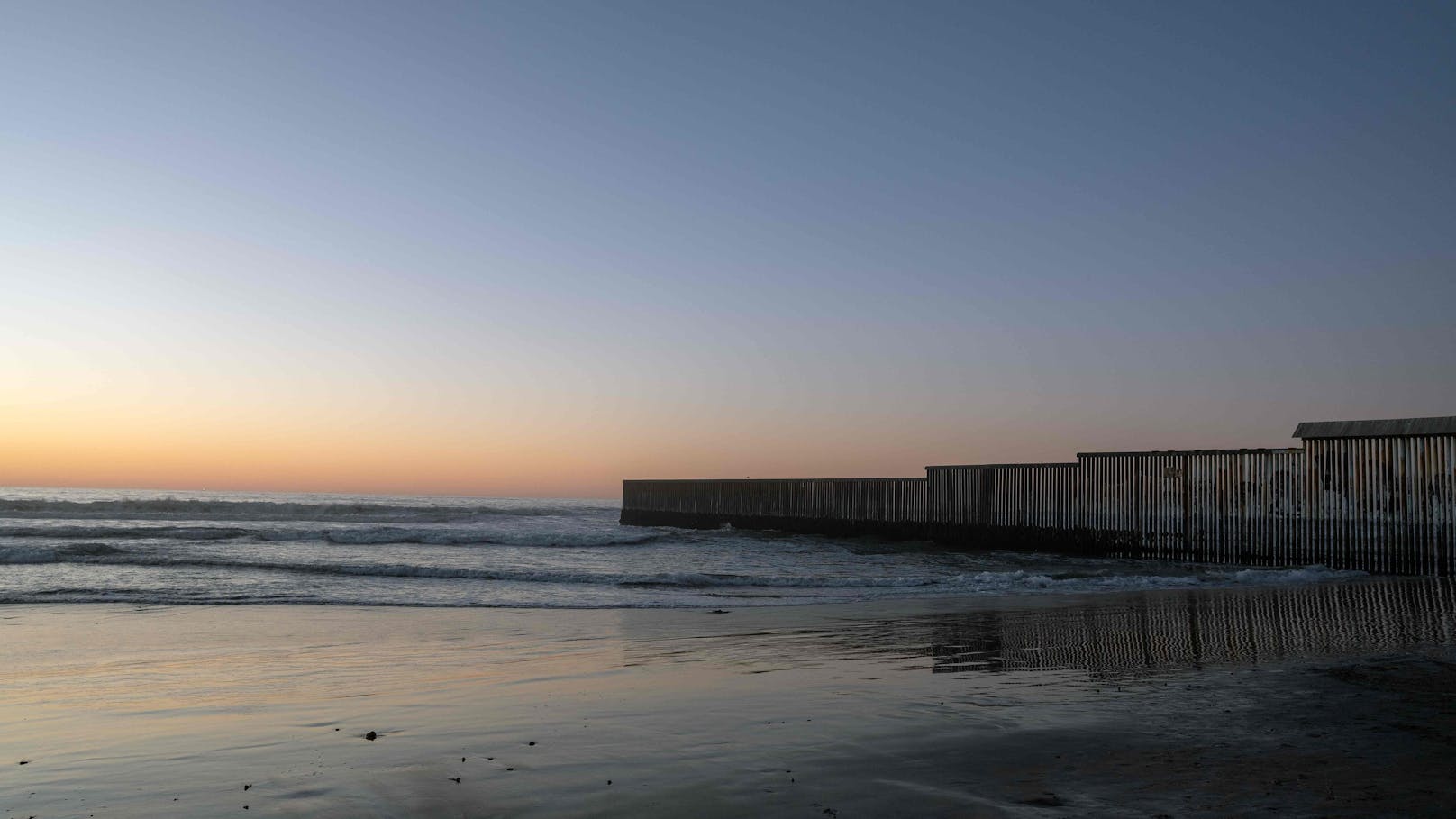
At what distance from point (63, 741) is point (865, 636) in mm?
6102

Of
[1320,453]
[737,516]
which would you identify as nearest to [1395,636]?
[1320,453]

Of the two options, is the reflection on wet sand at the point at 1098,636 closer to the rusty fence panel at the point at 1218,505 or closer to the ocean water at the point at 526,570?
the ocean water at the point at 526,570

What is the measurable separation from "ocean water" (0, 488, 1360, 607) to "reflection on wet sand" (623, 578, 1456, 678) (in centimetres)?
288

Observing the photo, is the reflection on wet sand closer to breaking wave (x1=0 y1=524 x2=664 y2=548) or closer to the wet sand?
the wet sand

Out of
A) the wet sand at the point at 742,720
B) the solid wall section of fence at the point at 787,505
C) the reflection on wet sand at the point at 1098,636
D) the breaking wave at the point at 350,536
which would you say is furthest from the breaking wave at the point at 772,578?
the solid wall section of fence at the point at 787,505

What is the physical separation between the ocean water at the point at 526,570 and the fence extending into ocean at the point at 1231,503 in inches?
26.1

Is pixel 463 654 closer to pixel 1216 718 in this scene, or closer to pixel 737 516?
pixel 1216 718

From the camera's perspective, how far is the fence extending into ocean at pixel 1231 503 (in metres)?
16.3

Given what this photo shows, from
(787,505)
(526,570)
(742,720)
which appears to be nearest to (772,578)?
(526,570)

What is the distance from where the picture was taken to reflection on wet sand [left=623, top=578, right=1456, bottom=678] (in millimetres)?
7031

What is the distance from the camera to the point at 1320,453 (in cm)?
1745

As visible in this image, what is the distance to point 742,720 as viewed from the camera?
16.2 feet

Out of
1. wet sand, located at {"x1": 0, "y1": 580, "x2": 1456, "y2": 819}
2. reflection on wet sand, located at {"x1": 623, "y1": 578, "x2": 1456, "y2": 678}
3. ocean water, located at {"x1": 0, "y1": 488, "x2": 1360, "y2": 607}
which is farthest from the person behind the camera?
ocean water, located at {"x1": 0, "y1": 488, "x2": 1360, "y2": 607}

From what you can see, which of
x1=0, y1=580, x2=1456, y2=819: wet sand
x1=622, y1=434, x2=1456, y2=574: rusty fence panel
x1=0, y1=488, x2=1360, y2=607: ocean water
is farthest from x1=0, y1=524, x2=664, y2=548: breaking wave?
x1=0, y1=580, x2=1456, y2=819: wet sand
